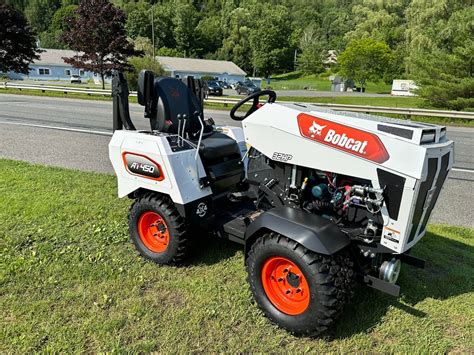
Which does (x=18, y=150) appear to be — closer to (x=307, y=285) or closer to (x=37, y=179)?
(x=37, y=179)

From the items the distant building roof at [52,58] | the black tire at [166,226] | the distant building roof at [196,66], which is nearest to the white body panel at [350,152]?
the black tire at [166,226]

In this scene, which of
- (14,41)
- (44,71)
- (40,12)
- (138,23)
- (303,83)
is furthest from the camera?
(40,12)

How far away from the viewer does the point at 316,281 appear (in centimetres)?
236

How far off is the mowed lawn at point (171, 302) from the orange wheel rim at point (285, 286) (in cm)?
17

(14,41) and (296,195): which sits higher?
(14,41)

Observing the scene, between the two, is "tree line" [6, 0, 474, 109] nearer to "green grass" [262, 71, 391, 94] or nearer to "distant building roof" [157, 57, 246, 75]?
"green grass" [262, 71, 391, 94]

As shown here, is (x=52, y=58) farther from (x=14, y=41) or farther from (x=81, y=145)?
(x=81, y=145)

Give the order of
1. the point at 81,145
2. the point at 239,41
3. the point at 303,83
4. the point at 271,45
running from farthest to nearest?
the point at 239,41 < the point at 271,45 < the point at 303,83 < the point at 81,145

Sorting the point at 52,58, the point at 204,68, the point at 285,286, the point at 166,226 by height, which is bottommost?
the point at 285,286

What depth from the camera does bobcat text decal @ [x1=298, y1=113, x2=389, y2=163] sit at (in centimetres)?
239

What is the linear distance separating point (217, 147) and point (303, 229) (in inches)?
56.3

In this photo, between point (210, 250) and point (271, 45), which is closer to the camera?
point (210, 250)

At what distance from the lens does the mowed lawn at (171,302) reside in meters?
2.50

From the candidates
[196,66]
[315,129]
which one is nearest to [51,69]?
[196,66]
